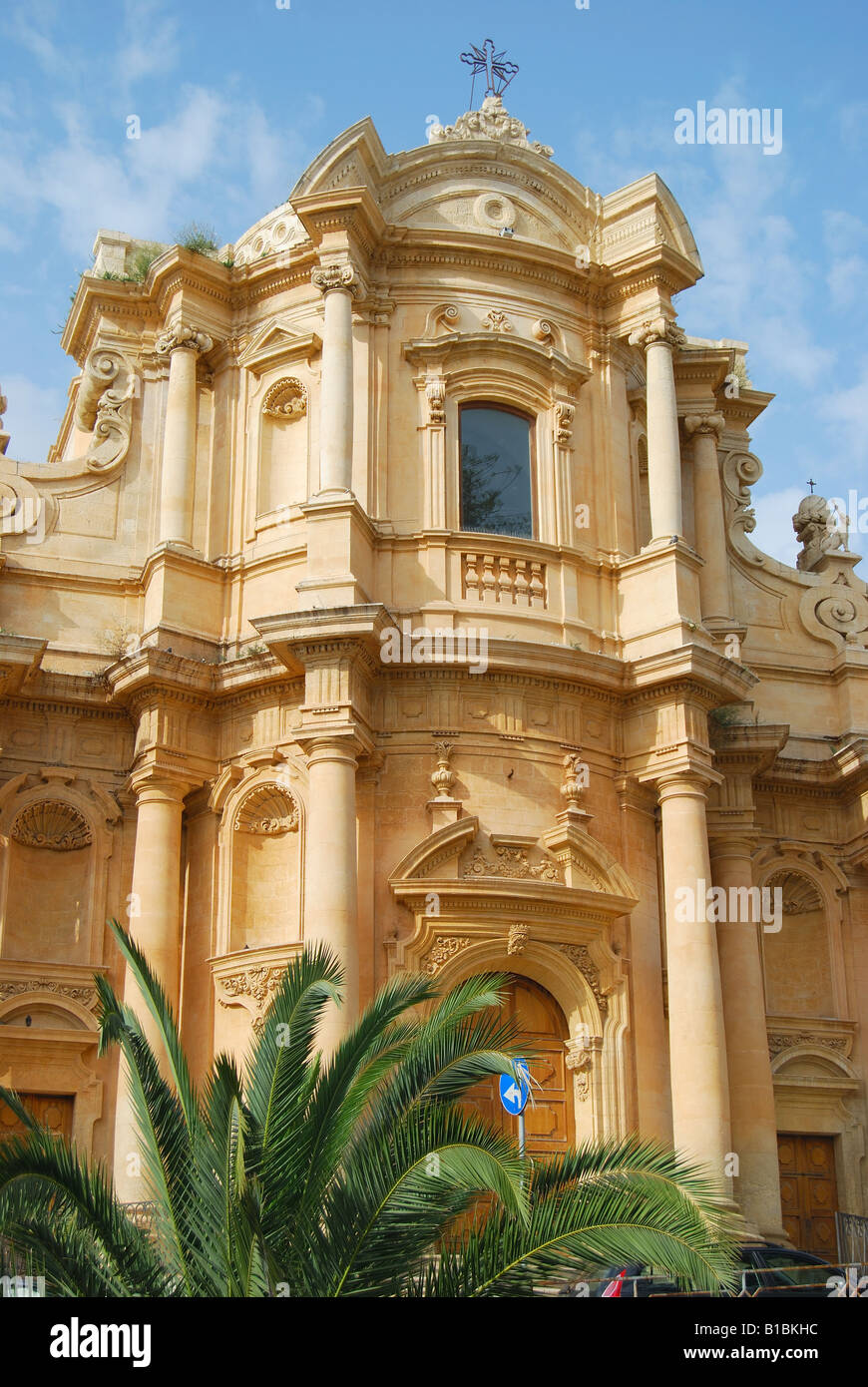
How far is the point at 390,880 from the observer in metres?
19.9

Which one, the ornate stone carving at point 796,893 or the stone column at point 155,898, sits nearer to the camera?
the stone column at point 155,898

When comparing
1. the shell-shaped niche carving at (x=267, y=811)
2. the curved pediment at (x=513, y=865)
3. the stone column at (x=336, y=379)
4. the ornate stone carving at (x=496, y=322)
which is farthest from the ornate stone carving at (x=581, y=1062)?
the ornate stone carving at (x=496, y=322)

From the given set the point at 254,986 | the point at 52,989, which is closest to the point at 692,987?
the point at 254,986

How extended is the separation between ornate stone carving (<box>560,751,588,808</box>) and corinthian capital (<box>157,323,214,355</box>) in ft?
24.5

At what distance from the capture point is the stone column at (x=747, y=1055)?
2098cm

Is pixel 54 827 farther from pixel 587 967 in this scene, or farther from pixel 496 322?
pixel 496 322

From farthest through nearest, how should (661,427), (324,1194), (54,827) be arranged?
(661,427) → (54,827) → (324,1194)

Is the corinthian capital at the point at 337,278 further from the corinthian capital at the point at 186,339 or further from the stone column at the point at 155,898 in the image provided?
the stone column at the point at 155,898

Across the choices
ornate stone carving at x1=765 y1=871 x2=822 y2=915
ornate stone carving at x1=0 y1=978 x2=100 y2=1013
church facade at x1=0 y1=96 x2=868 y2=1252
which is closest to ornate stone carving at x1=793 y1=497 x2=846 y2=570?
church facade at x1=0 y1=96 x2=868 y2=1252

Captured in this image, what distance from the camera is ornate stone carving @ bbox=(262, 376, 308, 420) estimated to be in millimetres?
23125

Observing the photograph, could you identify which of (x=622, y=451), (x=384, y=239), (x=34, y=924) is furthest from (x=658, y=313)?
(x=34, y=924)

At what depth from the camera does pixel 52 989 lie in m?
20.5

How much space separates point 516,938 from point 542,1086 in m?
1.75

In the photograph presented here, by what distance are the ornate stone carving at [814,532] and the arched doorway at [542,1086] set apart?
8.95m
